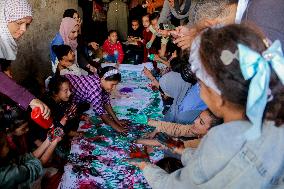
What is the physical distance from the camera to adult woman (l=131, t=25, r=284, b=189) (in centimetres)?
119

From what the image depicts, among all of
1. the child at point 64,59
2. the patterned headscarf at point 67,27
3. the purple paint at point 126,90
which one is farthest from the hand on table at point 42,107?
the patterned headscarf at point 67,27

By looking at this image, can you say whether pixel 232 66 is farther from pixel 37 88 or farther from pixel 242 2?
pixel 37 88

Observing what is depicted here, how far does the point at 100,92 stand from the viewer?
364 cm

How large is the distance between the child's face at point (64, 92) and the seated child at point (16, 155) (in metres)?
0.57

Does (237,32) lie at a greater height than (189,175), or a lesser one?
greater

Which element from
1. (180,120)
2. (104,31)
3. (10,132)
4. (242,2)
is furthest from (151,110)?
(104,31)

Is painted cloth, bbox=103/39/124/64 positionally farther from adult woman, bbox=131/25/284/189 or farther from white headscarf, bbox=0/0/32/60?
adult woman, bbox=131/25/284/189

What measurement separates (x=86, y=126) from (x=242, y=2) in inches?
85.2

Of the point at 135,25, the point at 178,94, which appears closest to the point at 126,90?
the point at 178,94

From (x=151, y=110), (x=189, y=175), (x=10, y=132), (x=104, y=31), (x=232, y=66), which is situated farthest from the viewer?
(x=104, y=31)

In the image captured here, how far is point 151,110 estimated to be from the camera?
4047mm

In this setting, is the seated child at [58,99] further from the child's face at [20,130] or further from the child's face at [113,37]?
the child's face at [113,37]

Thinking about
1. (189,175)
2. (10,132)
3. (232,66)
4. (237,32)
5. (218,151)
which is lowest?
(10,132)

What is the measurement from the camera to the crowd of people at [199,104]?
1243mm
